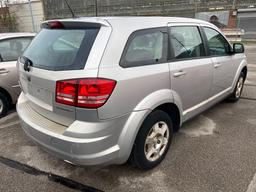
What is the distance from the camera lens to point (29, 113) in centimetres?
252

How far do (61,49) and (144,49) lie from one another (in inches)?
32.3

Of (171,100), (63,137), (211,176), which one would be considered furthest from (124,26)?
(211,176)

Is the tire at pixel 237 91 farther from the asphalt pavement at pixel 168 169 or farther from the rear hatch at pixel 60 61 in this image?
the rear hatch at pixel 60 61

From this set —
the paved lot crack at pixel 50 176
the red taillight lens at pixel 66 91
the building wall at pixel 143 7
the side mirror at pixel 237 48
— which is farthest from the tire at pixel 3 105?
the building wall at pixel 143 7

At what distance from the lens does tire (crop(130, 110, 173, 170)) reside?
2363 mm

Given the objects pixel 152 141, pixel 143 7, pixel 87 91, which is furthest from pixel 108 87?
pixel 143 7

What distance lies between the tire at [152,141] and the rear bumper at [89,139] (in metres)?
0.18

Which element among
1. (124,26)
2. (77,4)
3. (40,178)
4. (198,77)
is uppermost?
(77,4)

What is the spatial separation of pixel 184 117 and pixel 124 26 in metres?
1.49

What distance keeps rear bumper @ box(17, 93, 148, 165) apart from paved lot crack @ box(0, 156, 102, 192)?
18.5 inches

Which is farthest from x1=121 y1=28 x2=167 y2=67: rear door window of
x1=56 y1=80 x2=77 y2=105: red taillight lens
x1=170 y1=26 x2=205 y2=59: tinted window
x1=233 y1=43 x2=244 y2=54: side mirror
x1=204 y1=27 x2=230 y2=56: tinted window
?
x1=233 y1=43 x2=244 y2=54: side mirror

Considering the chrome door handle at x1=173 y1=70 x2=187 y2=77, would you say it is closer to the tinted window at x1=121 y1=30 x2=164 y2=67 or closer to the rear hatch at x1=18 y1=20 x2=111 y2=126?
the tinted window at x1=121 y1=30 x2=164 y2=67

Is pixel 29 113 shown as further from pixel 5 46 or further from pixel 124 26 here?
pixel 5 46

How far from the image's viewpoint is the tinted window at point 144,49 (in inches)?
85.4
